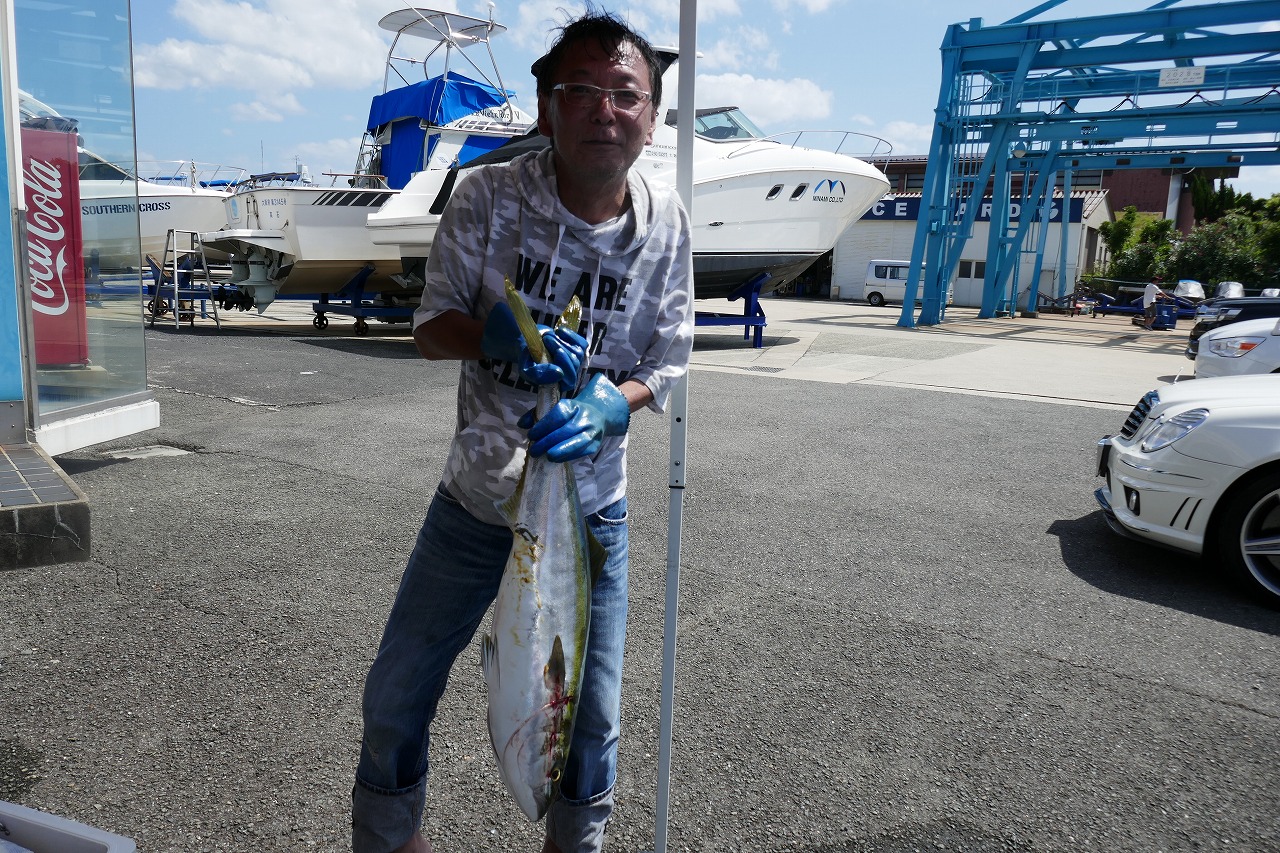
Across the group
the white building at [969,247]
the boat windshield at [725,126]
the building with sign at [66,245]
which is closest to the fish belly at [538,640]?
the building with sign at [66,245]

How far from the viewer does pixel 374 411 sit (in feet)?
27.4

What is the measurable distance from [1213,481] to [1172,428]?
335 millimetres

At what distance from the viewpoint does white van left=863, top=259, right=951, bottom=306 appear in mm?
33844

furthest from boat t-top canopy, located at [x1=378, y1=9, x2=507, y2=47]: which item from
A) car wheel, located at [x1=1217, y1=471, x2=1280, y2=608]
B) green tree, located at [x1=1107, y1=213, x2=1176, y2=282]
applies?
green tree, located at [x1=1107, y1=213, x2=1176, y2=282]

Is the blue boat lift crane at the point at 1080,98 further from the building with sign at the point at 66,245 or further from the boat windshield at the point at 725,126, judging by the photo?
the building with sign at the point at 66,245

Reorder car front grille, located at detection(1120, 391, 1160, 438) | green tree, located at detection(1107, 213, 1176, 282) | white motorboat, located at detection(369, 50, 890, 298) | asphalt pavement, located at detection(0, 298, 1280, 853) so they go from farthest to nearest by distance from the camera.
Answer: green tree, located at detection(1107, 213, 1176, 282) < white motorboat, located at detection(369, 50, 890, 298) < car front grille, located at detection(1120, 391, 1160, 438) < asphalt pavement, located at detection(0, 298, 1280, 853)

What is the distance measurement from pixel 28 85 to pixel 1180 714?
6128mm

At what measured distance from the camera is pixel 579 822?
6.20ft

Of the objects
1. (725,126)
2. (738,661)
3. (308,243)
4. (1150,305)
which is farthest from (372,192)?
(1150,305)

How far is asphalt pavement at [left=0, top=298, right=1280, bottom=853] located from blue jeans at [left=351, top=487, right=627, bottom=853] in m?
0.63

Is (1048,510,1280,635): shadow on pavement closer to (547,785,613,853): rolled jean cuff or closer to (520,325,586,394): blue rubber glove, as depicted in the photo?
(547,785,613,853): rolled jean cuff

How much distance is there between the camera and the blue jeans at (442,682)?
5.98ft

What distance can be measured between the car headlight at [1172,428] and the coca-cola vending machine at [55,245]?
5.99m

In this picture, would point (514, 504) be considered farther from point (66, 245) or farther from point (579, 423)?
point (66, 245)
